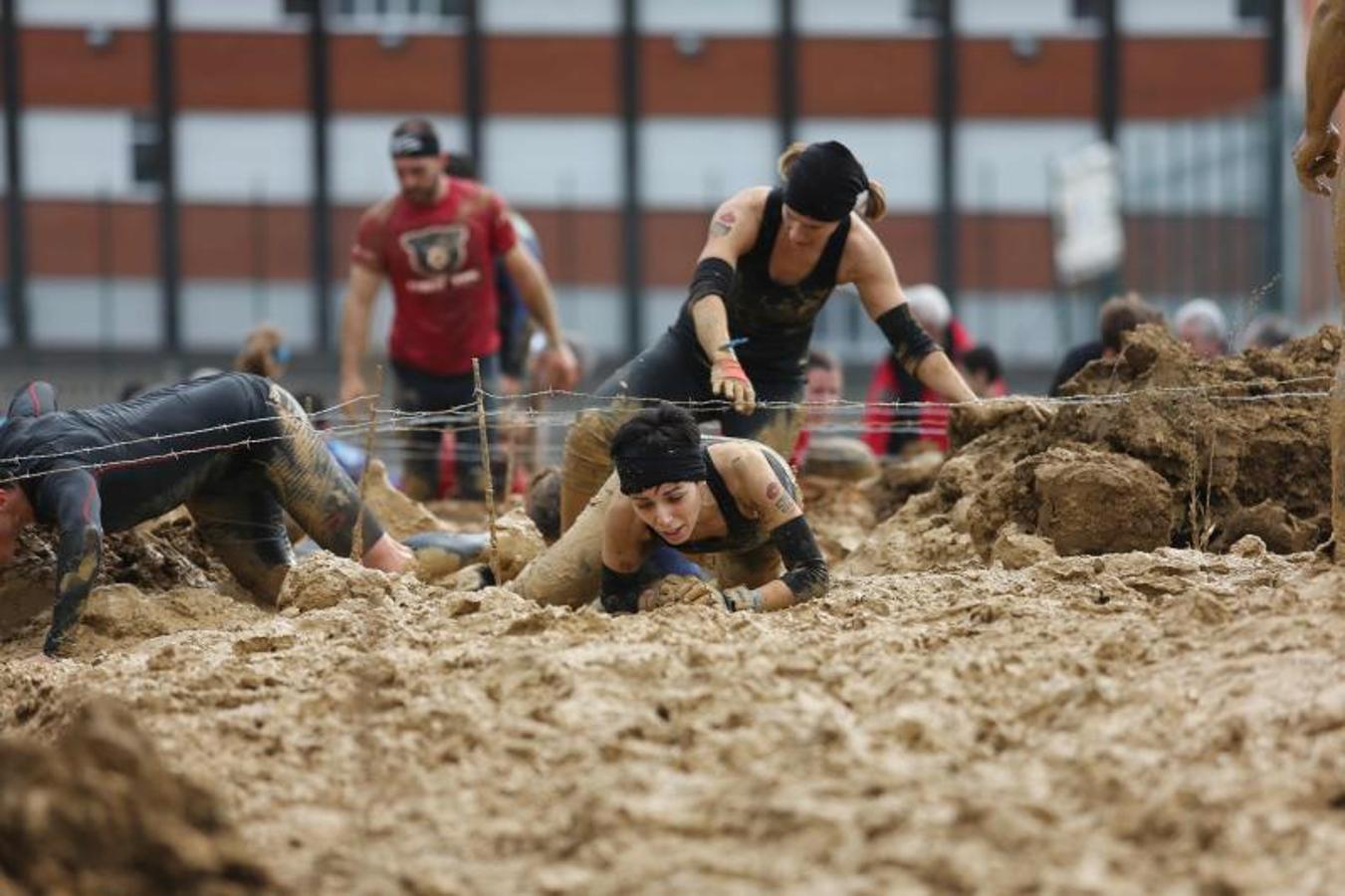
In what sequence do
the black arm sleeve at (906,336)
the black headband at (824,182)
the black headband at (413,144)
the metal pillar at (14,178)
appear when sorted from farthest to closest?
the metal pillar at (14,178)
the black headband at (413,144)
the black arm sleeve at (906,336)
the black headband at (824,182)

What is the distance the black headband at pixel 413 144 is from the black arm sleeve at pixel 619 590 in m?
4.41

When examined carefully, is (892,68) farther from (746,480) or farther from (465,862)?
(465,862)

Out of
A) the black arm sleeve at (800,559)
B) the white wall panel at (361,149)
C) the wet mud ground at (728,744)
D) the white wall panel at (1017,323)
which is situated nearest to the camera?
the wet mud ground at (728,744)

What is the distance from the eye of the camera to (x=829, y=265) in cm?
1007

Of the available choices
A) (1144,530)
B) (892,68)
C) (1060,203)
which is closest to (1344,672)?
(1144,530)

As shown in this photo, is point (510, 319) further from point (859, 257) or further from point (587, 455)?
point (859, 257)

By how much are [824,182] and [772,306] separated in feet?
2.48

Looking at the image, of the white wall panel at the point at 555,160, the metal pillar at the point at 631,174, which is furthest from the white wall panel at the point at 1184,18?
the white wall panel at the point at 555,160

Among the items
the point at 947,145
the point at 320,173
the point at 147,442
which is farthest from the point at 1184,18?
the point at 147,442

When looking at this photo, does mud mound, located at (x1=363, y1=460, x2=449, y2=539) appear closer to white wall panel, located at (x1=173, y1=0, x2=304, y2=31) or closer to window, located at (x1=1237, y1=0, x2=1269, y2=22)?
white wall panel, located at (x1=173, y1=0, x2=304, y2=31)

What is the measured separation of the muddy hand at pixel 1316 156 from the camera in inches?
343

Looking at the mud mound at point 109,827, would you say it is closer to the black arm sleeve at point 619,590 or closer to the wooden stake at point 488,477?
the black arm sleeve at point 619,590

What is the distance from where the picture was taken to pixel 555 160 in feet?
108

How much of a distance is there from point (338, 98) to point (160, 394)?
23079 mm
